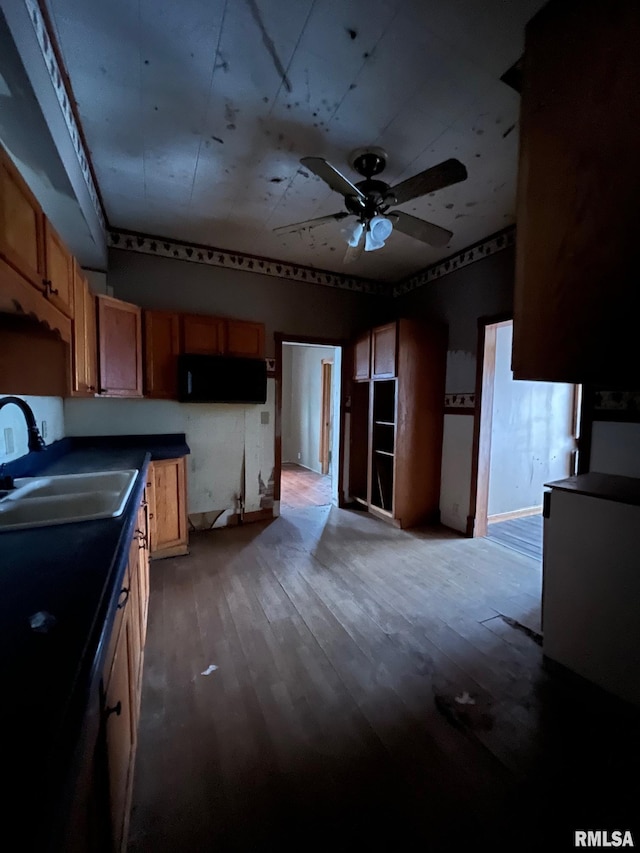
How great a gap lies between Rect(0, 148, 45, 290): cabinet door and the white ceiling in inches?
30.3

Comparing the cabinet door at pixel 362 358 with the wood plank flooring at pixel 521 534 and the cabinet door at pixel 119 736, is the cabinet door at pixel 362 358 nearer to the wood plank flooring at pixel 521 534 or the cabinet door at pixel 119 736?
the wood plank flooring at pixel 521 534

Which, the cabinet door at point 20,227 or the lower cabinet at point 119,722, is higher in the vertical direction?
the cabinet door at point 20,227

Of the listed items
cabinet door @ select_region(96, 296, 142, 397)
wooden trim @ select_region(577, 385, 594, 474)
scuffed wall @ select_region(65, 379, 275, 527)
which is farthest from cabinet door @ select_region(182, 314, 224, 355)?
wooden trim @ select_region(577, 385, 594, 474)

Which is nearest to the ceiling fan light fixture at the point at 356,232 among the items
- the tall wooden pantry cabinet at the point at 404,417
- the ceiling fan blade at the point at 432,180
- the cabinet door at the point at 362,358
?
the ceiling fan blade at the point at 432,180

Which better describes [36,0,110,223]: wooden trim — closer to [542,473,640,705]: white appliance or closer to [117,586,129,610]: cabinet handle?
[117,586,129,610]: cabinet handle

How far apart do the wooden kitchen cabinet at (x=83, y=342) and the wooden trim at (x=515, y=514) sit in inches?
159

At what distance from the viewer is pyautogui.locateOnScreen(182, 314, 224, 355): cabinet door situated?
10.6 ft

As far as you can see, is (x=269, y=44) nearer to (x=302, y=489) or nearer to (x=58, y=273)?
(x=58, y=273)

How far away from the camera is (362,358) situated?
4.18 metres

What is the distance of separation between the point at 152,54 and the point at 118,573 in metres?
2.12

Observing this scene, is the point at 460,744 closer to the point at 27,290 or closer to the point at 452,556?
the point at 452,556

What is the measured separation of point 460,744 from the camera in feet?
4.58

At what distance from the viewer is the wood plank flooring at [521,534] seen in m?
3.23

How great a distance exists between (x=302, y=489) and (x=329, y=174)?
424 centimetres
